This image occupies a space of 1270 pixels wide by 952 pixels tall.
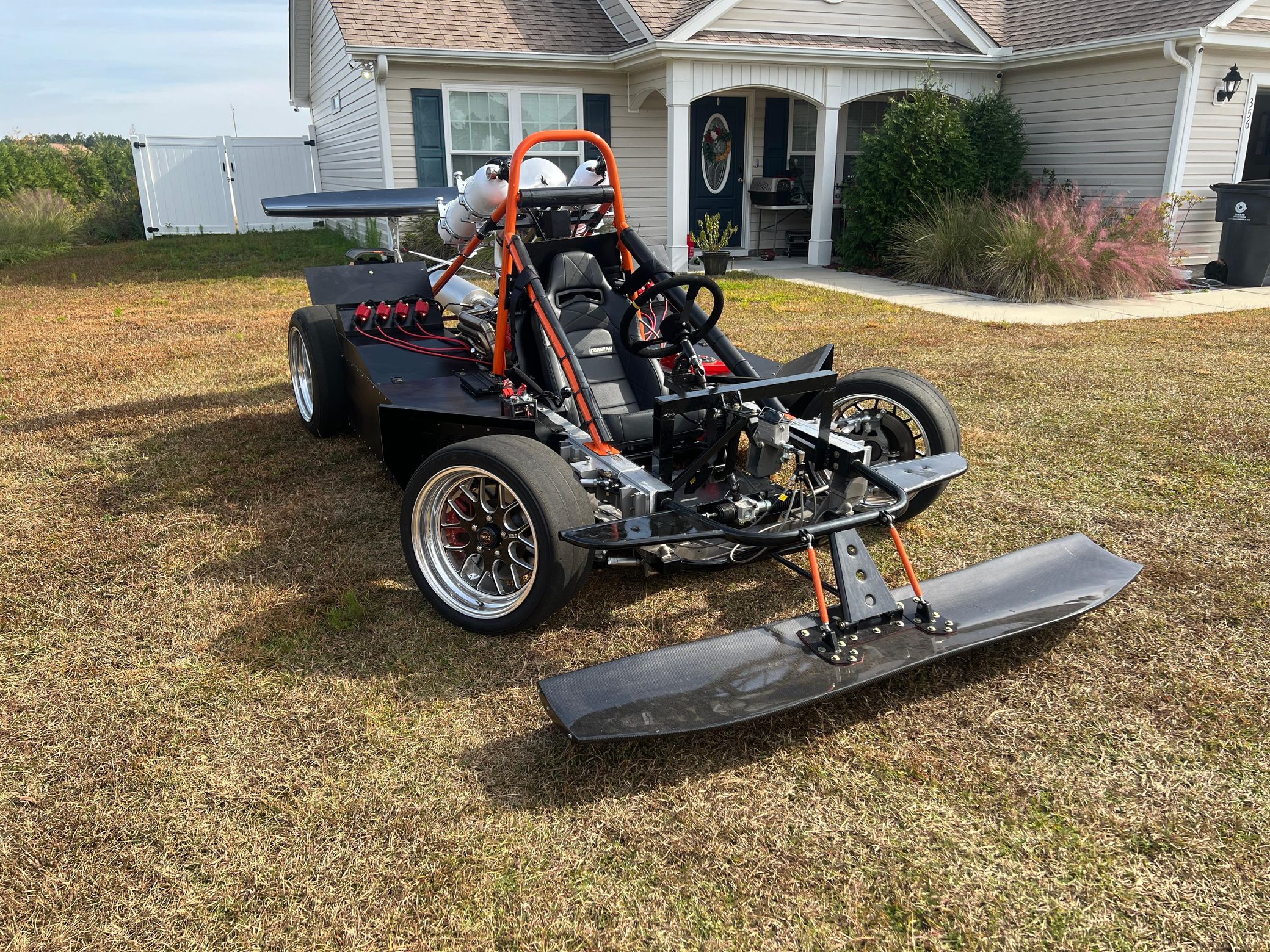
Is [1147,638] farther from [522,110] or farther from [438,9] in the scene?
[438,9]

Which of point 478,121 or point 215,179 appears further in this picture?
point 215,179

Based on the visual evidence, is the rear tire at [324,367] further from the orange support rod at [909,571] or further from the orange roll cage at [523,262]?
the orange support rod at [909,571]

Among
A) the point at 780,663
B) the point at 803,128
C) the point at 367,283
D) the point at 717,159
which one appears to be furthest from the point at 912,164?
the point at 780,663

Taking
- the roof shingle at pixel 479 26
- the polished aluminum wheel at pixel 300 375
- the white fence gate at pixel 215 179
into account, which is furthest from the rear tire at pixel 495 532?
the white fence gate at pixel 215 179

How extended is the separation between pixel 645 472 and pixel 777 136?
42.7ft

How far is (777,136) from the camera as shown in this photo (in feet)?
49.0

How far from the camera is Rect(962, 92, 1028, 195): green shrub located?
40.9 ft

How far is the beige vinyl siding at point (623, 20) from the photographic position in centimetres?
1266

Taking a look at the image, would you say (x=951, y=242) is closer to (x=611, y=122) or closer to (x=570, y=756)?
(x=611, y=122)

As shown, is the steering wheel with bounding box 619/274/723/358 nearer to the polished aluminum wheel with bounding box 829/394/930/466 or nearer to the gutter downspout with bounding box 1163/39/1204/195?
the polished aluminum wheel with bounding box 829/394/930/466

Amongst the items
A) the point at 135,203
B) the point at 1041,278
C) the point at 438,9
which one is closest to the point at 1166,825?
the point at 1041,278

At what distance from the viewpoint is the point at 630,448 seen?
381 cm

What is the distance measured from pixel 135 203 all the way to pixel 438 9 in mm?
10584

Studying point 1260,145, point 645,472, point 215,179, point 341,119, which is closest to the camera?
point 645,472
